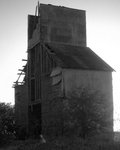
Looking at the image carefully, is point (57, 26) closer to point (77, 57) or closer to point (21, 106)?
point (77, 57)

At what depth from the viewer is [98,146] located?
22906 millimetres

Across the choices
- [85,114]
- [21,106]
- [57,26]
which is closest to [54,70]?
[57,26]

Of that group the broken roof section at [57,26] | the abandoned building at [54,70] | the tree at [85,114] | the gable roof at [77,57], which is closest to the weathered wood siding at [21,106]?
the abandoned building at [54,70]

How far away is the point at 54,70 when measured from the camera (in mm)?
33594

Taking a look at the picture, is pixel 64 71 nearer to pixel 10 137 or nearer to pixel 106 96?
pixel 106 96

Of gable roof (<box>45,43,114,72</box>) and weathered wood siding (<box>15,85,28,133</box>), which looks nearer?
gable roof (<box>45,43,114,72</box>)

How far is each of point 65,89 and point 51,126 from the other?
12.7ft

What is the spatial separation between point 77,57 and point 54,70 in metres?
3.04

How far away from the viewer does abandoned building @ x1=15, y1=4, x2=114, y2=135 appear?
32.7 metres

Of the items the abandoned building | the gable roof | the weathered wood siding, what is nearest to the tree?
the abandoned building

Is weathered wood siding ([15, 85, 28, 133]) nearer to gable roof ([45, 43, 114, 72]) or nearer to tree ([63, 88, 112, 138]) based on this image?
gable roof ([45, 43, 114, 72])

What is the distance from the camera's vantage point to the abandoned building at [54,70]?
107 feet

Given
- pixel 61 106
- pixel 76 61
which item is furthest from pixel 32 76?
pixel 61 106

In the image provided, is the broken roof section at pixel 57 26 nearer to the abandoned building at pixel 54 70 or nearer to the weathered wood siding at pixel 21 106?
the abandoned building at pixel 54 70
